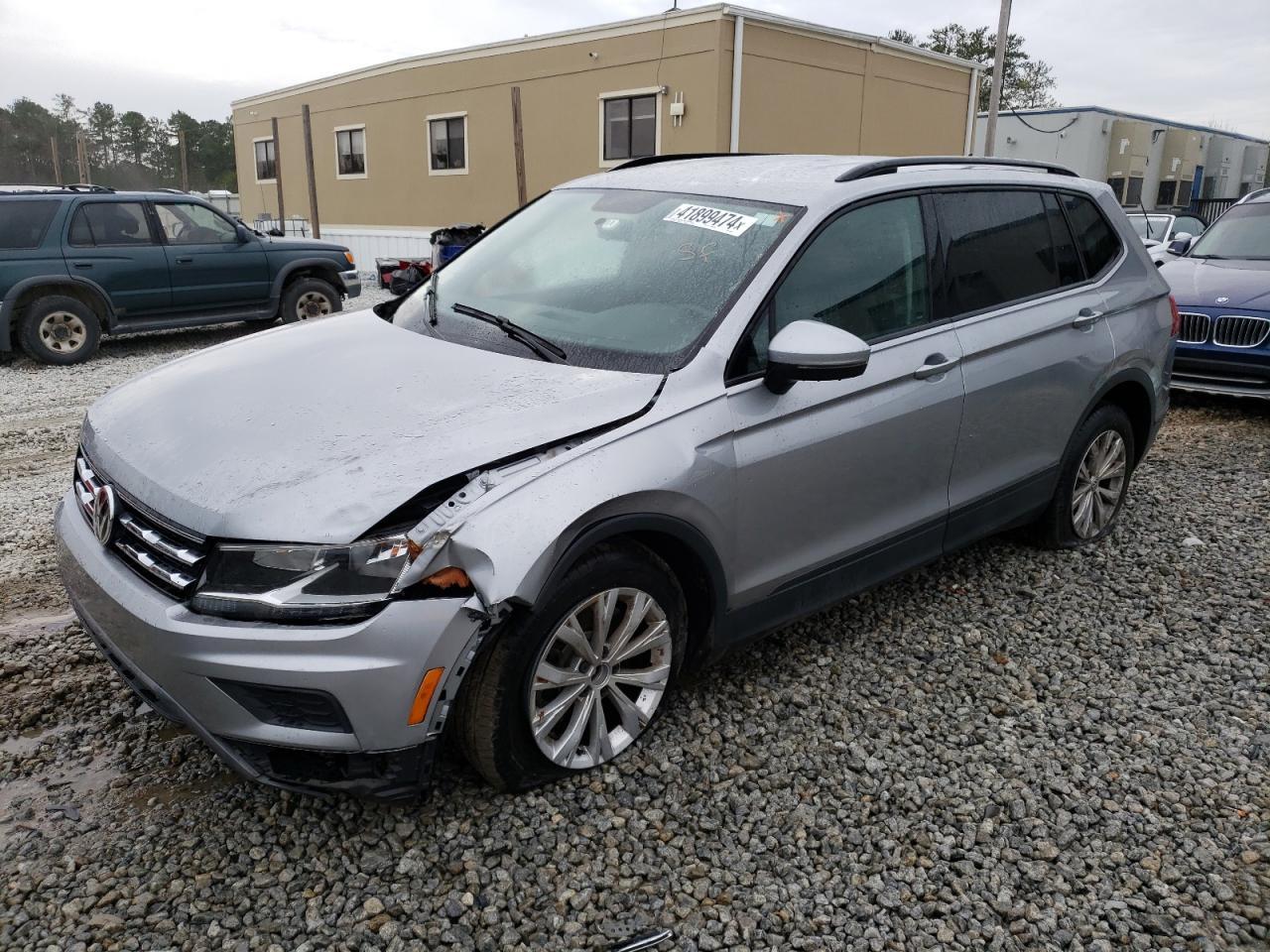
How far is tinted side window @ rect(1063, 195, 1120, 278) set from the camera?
438 centimetres

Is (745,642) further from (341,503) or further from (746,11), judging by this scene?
(746,11)

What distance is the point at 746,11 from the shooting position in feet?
56.7

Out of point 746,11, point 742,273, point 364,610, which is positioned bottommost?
point 364,610

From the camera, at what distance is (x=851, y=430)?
323 cm

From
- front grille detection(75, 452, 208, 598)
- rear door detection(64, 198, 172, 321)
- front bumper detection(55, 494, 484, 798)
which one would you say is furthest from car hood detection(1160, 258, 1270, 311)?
rear door detection(64, 198, 172, 321)

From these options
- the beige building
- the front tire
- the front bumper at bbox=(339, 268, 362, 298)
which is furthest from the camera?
the beige building

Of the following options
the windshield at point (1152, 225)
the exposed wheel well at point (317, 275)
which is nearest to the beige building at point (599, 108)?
the windshield at point (1152, 225)

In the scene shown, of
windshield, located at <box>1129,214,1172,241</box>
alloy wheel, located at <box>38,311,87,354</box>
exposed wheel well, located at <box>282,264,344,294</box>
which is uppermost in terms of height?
windshield, located at <box>1129,214,1172,241</box>

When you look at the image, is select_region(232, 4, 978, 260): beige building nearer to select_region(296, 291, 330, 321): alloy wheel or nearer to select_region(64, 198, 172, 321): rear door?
select_region(296, 291, 330, 321): alloy wheel

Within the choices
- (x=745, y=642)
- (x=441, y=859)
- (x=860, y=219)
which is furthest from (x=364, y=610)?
(x=860, y=219)

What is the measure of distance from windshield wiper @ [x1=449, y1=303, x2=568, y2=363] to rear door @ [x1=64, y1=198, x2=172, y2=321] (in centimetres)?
839

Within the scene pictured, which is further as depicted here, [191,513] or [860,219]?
[860,219]

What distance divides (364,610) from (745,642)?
4.45 feet

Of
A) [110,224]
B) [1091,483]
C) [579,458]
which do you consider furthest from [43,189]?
[1091,483]
